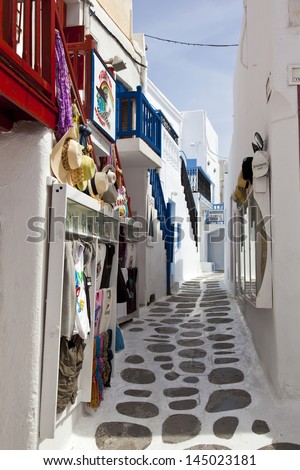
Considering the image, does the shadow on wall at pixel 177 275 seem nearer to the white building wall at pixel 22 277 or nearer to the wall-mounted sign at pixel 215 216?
the white building wall at pixel 22 277

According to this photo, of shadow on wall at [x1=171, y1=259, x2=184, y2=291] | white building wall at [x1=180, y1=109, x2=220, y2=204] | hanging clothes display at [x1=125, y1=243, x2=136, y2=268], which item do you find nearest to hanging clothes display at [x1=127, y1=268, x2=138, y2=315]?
hanging clothes display at [x1=125, y1=243, x2=136, y2=268]

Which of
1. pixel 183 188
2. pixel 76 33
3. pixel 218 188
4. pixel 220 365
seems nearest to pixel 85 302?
pixel 220 365

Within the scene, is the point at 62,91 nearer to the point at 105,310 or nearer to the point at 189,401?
the point at 105,310

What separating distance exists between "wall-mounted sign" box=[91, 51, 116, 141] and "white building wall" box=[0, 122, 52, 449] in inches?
87.8

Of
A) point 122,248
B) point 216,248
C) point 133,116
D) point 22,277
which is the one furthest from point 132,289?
point 216,248

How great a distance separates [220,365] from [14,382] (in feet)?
9.09

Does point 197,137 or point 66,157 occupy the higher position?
point 197,137

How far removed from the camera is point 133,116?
8.10 m

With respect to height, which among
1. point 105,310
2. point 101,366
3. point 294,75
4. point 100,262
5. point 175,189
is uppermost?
point 175,189

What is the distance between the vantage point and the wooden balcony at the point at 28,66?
2.40 m

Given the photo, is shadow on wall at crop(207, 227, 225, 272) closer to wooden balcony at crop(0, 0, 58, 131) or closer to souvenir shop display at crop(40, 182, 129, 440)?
souvenir shop display at crop(40, 182, 129, 440)

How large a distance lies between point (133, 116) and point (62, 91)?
495 cm

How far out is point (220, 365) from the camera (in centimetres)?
484

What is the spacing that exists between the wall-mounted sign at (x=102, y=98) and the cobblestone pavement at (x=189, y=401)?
10.2 feet
